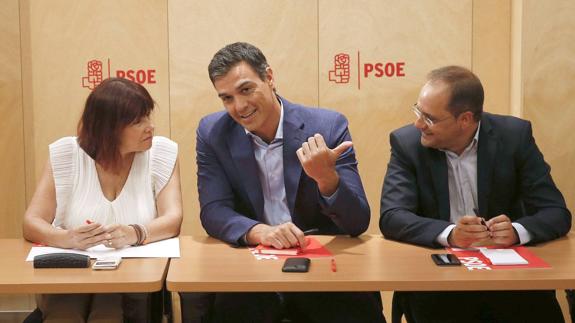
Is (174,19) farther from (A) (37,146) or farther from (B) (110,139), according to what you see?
(B) (110,139)

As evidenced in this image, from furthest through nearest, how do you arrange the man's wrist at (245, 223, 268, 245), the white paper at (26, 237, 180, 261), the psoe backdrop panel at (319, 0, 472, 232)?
1. the psoe backdrop panel at (319, 0, 472, 232)
2. the man's wrist at (245, 223, 268, 245)
3. the white paper at (26, 237, 180, 261)

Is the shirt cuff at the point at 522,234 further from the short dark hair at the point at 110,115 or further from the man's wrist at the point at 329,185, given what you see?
the short dark hair at the point at 110,115

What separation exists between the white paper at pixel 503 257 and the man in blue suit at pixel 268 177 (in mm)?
435

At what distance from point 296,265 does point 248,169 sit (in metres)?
0.72

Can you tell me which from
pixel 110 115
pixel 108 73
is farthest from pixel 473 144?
pixel 108 73

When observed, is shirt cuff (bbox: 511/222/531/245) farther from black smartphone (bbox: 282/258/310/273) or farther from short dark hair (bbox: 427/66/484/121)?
black smartphone (bbox: 282/258/310/273)

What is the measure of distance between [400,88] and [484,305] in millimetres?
1820

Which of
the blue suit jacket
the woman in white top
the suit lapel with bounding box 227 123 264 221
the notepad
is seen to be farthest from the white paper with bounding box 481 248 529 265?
the woman in white top

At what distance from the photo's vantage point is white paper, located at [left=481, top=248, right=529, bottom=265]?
2.31m

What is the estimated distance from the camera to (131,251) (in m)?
2.52

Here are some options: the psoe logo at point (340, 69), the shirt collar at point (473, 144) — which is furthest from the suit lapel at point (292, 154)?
the psoe logo at point (340, 69)

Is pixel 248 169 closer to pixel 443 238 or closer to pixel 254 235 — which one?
pixel 254 235

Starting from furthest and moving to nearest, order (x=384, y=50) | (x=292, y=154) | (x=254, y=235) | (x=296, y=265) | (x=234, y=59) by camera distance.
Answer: (x=384, y=50)
(x=292, y=154)
(x=234, y=59)
(x=254, y=235)
(x=296, y=265)

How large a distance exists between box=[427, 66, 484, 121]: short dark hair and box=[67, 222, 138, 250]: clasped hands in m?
1.36
